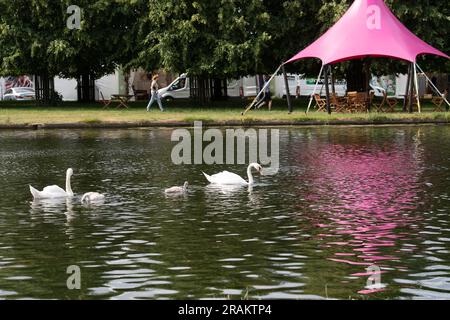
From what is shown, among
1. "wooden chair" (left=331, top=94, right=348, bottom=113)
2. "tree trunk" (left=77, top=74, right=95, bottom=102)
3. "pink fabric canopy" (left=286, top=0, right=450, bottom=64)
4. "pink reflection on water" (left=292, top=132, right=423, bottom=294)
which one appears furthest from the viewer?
"tree trunk" (left=77, top=74, right=95, bottom=102)

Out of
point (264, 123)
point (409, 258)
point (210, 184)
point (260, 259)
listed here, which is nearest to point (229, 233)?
point (260, 259)

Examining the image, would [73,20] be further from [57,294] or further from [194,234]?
[57,294]

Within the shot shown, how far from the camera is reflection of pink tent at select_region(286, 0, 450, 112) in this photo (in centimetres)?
3891

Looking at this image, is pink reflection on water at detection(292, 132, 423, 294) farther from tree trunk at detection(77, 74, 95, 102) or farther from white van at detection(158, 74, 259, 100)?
white van at detection(158, 74, 259, 100)

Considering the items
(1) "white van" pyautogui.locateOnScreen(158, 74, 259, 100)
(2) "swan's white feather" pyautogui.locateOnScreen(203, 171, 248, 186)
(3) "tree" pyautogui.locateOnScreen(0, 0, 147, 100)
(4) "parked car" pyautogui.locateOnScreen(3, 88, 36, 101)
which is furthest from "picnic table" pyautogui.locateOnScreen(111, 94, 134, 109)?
(2) "swan's white feather" pyautogui.locateOnScreen(203, 171, 248, 186)

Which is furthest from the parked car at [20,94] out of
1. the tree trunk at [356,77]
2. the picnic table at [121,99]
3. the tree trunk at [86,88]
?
the tree trunk at [356,77]

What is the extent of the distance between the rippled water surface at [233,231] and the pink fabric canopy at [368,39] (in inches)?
645

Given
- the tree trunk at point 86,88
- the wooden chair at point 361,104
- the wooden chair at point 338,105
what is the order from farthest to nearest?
the tree trunk at point 86,88, the wooden chair at point 338,105, the wooden chair at point 361,104

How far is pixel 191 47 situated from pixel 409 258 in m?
38.4

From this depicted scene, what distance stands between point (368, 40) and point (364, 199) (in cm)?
2464

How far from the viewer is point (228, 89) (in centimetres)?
7344

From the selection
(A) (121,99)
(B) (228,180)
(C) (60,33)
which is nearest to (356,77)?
(A) (121,99)

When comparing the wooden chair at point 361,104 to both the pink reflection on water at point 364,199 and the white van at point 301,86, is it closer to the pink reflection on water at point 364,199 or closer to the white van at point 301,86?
the pink reflection on water at point 364,199

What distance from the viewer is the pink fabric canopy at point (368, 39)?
3891 centimetres
